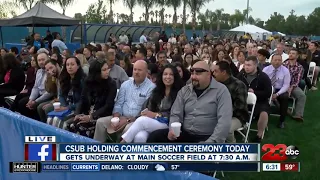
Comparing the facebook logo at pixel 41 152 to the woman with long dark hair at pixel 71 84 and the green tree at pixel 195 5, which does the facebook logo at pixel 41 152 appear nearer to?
the woman with long dark hair at pixel 71 84

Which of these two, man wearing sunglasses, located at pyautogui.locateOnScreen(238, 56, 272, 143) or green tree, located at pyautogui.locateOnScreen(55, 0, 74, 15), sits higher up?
green tree, located at pyautogui.locateOnScreen(55, 0, 74, 15)

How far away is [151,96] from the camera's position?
507 cm

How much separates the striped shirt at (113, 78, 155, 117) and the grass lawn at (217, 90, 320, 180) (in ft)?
5.40

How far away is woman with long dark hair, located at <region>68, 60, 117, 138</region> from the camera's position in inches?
212

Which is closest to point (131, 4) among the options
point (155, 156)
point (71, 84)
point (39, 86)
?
point (39, 86)

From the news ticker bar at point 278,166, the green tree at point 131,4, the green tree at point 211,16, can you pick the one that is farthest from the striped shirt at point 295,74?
the green tree at point 211,16

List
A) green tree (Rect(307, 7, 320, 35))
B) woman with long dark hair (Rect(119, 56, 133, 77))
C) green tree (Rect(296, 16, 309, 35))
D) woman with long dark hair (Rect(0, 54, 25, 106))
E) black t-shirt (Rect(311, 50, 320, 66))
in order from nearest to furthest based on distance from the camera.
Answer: woman with long dark hair (Rect(0, 54, 25, 106)) < woman with long dark hair (Rect(119, 56, 133, 77)) < black t-shirt (Rect(311, 50, 320, 66)) < green tree (Rect(307, 7, 320, 35)) < green tree (Rect(296, 16, 309, 35))

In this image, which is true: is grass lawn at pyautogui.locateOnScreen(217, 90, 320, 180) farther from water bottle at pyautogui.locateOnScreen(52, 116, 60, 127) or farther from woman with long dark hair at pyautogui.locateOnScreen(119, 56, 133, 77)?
woman with long dark hair at pyautogui.locateOnScreen(119, 56, 133, 77)

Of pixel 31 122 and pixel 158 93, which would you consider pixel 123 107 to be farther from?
pixel 31 122

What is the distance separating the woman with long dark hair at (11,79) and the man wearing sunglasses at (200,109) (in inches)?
177

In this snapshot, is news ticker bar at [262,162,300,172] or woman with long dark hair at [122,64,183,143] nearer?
news ticker bar at [262,162,300,172]

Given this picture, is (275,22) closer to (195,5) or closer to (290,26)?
(290,26)

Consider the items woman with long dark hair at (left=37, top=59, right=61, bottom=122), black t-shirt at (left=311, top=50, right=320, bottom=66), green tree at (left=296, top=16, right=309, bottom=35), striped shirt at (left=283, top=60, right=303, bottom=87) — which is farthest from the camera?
green tree at (left=296, top=16, right=309, bottom=35)

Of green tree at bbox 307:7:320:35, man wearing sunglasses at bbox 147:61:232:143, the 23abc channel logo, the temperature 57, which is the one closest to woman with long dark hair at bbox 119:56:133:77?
man wearing sunglasses at bbox 147:61:232:143
